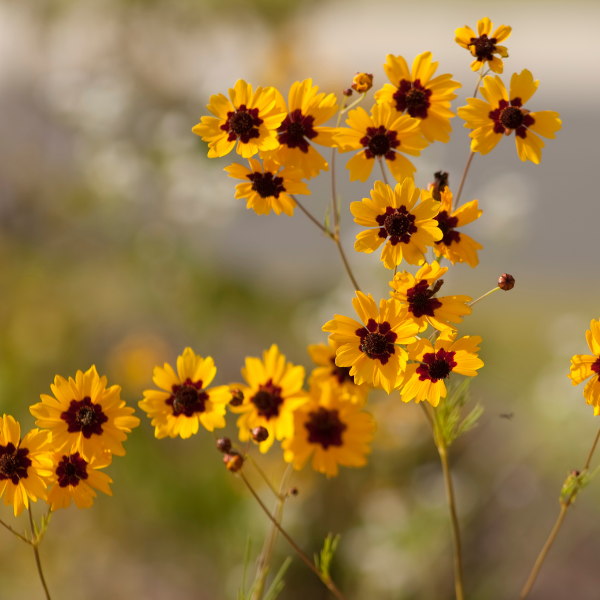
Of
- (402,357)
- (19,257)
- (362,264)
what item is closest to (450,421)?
(402,357)

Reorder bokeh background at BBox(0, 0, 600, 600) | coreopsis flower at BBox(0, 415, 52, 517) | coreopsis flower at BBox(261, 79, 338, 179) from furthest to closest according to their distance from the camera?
bokeh background at BBox(0, 0, 600, 600) → coreopsis flower at BBox(261, 79, 338, 179) → coreopsis flower at BBox(0, 415, 52, 517)

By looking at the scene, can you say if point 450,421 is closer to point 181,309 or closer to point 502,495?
point 502,495

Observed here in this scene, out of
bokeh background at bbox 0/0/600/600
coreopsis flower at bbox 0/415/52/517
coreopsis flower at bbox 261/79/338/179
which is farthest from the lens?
bokeh background at bbox 0/0/600/600

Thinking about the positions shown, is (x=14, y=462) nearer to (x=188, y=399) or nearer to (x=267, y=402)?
(x=188, y=399)

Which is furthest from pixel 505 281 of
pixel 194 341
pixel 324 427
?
pixel 194 341

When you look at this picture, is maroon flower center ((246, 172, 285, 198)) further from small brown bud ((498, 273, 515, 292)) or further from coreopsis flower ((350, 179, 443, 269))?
small brown bud ((498, 273, 515, 292))

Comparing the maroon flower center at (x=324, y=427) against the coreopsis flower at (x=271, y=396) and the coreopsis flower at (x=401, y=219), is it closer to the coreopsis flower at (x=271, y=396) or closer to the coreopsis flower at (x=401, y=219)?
the coreopsis flower at (x=271, y=396)

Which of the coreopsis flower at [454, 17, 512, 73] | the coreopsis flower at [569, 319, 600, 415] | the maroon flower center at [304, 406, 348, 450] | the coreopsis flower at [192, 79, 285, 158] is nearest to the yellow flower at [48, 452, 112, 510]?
the maroon flower center at [304, 406, 348, 450]
